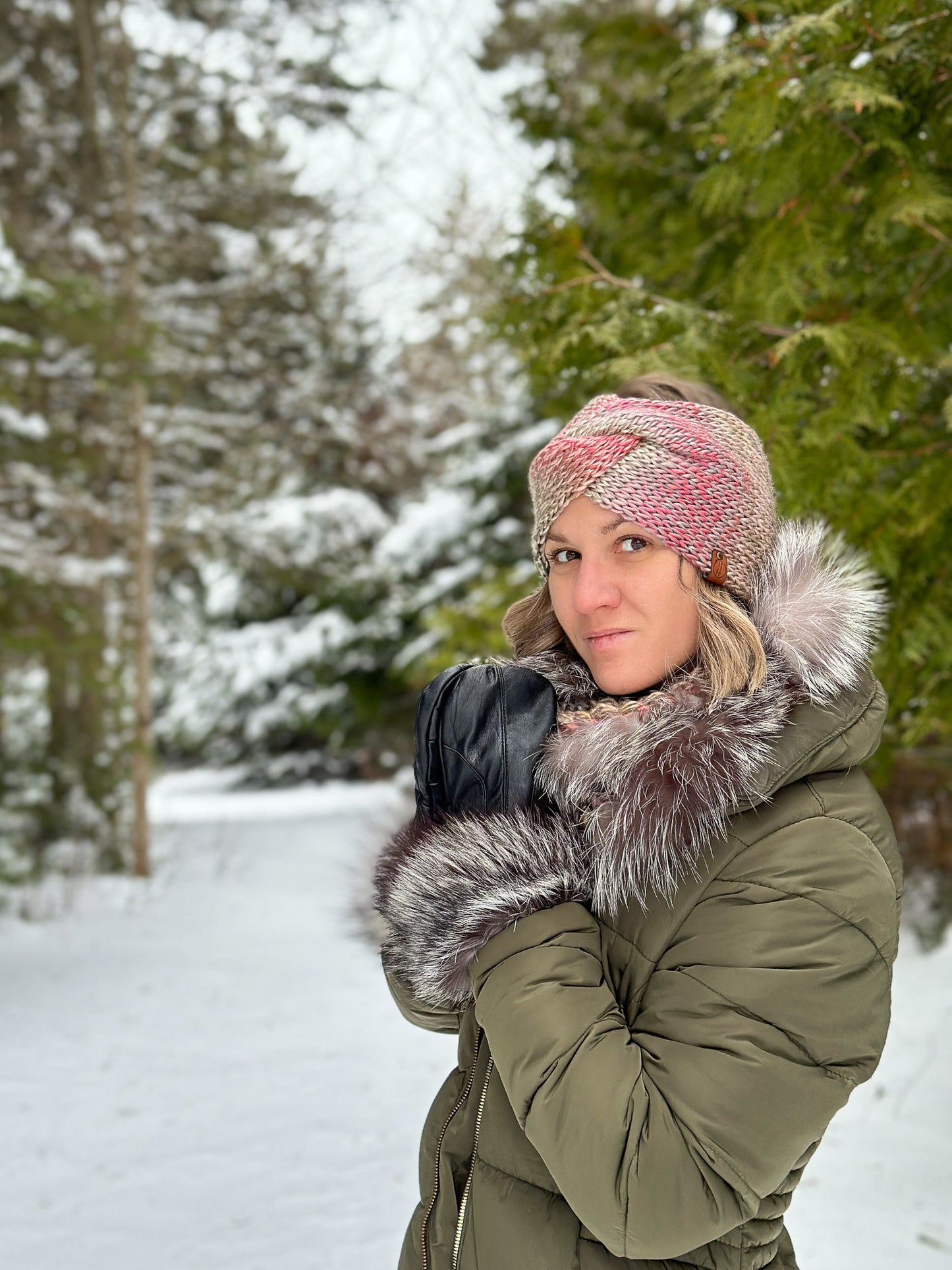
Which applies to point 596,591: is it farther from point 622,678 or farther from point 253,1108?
point 253,1108

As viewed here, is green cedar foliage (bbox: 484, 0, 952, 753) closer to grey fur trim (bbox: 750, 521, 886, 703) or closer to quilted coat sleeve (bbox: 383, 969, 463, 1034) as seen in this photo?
grey fur trim (bbox: 750, 521, 886, 703)

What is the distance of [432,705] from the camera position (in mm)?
1459

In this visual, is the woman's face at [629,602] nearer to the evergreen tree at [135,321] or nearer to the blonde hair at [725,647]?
the blonde hair at [725,647]

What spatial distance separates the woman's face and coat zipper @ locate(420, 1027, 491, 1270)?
58 cm

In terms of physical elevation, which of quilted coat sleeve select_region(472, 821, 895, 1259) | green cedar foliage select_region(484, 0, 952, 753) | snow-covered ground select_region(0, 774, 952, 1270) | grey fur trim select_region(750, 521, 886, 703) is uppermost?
green cedar foliage select_region(484, 0, 952, 753)

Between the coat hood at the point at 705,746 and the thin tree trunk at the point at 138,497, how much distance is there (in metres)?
8.17

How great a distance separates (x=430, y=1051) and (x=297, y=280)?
28.7 feet

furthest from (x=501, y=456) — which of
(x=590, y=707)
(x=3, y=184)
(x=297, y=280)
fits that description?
(x=590, y=707)

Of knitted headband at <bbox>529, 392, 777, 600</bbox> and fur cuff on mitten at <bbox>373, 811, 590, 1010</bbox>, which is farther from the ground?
knitted headband at <bbox>529, 392, 777, 600</bbox>

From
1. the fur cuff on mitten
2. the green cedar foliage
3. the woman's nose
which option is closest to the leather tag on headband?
the woman's nose

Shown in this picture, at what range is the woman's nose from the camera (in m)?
1.49

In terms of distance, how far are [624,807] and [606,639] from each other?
11.4 inches

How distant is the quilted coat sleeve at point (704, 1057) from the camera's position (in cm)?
114

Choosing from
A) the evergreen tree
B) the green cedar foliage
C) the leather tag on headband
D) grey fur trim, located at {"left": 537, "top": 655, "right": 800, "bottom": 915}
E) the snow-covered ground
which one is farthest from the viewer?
the evergreen tree
